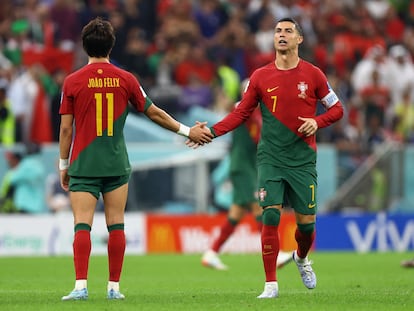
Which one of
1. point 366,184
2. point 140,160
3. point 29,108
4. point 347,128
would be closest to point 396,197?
point 366,184

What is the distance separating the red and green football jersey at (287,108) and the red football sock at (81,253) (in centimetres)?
199

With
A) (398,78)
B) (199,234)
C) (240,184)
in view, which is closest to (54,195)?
(199,234)

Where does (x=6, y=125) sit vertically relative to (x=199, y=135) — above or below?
above

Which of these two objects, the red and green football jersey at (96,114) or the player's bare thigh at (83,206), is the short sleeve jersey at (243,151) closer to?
the red and green football jersey at (96,114)

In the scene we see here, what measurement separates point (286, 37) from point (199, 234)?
36.0ft

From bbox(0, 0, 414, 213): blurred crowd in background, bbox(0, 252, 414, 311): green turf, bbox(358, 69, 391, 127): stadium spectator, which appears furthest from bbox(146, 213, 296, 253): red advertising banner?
bbox(358, 69, 391, 127): stadium spectator

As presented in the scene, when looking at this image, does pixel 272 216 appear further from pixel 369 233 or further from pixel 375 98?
pixel 375 98

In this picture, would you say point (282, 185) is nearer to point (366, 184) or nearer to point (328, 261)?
point (328, 261)

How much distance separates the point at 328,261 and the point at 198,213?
12.7ft

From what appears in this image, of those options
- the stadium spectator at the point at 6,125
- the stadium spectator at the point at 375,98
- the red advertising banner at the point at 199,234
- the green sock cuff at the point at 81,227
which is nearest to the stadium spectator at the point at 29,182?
the stadium spectator at the point at 6,125

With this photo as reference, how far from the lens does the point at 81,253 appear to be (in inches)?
411

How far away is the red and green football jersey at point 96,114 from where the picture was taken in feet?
34.6

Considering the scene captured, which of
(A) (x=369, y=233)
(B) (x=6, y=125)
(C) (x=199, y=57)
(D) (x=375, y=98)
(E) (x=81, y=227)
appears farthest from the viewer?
(D) (x=375, y=98)

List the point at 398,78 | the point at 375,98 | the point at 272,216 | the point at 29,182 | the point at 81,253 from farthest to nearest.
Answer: the point at 398,78 < the point at 375,98 < the point at 29,182 < the point at 272,216 < the point at 81,253
